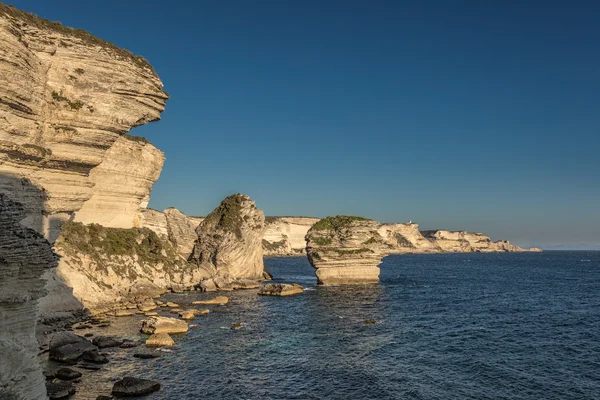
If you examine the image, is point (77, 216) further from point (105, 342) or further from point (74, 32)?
point (105, 342)

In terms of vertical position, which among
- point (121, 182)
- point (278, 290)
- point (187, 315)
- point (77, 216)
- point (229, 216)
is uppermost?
point (121, 182)

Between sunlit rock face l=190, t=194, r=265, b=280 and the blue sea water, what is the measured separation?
24.1 metres

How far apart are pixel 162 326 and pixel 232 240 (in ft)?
147

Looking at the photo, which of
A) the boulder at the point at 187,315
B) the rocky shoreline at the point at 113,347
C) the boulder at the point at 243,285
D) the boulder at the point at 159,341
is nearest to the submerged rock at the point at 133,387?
the rocky shoreline at the point at 113,347

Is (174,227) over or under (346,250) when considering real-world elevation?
over

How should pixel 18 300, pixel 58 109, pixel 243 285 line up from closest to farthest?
pixel 18 300, pixel 58 109, pixel 243 285

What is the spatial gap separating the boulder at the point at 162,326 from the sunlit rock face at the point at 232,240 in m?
40.6

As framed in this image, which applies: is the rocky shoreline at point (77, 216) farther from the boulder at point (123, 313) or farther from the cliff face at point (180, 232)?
the cliff face at point (180, 232)

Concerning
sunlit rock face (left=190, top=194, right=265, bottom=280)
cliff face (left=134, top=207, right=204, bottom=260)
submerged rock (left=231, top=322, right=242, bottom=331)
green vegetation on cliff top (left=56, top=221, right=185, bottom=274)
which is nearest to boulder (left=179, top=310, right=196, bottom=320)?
submerged rock (left=231, top=322, right=242, bottom=331)

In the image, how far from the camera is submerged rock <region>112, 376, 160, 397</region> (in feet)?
77.8

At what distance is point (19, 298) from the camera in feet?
55.0

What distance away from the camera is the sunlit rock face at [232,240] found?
82.2 meters

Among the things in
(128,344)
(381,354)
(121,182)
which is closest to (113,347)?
(128,344)

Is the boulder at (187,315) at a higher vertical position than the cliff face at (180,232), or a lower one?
lower
